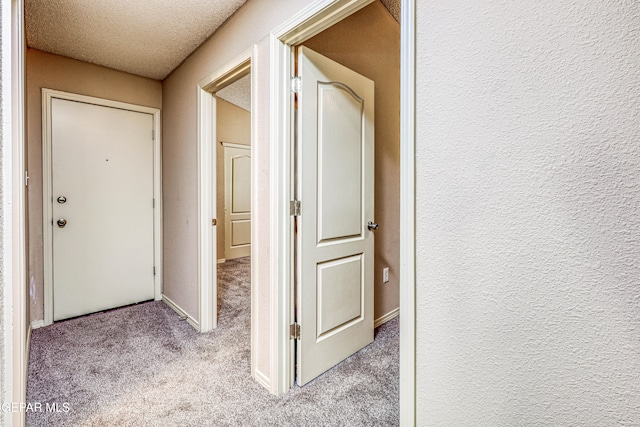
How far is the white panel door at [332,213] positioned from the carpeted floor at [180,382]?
18 centimetres

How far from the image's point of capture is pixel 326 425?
1.42 meters

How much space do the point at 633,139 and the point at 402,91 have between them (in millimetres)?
610

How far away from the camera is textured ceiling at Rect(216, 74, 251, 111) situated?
3.97 metres

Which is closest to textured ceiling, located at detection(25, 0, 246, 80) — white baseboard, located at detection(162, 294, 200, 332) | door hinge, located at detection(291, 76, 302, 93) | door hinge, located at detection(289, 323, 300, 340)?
door hinge, located at detection(291, 76, 302, 93)

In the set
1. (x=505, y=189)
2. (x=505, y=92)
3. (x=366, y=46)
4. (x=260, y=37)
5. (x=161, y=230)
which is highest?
(x=366, y=46)

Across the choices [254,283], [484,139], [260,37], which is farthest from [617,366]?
[260,37]

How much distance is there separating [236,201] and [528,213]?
4969mm

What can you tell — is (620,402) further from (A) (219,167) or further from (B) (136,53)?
(A) (219,167)

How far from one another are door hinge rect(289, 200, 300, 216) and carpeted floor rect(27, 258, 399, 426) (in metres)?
1.00

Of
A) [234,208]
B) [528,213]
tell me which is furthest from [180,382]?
[234,208]

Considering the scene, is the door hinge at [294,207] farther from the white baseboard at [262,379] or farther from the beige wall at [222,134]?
the beige wall at [222,134]

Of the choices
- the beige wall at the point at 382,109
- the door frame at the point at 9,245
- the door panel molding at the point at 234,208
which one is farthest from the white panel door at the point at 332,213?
the door panel molding at the point at 234,208

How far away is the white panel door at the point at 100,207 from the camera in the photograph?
2666 mm

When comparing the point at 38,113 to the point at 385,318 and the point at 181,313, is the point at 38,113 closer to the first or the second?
the point at 181,313
